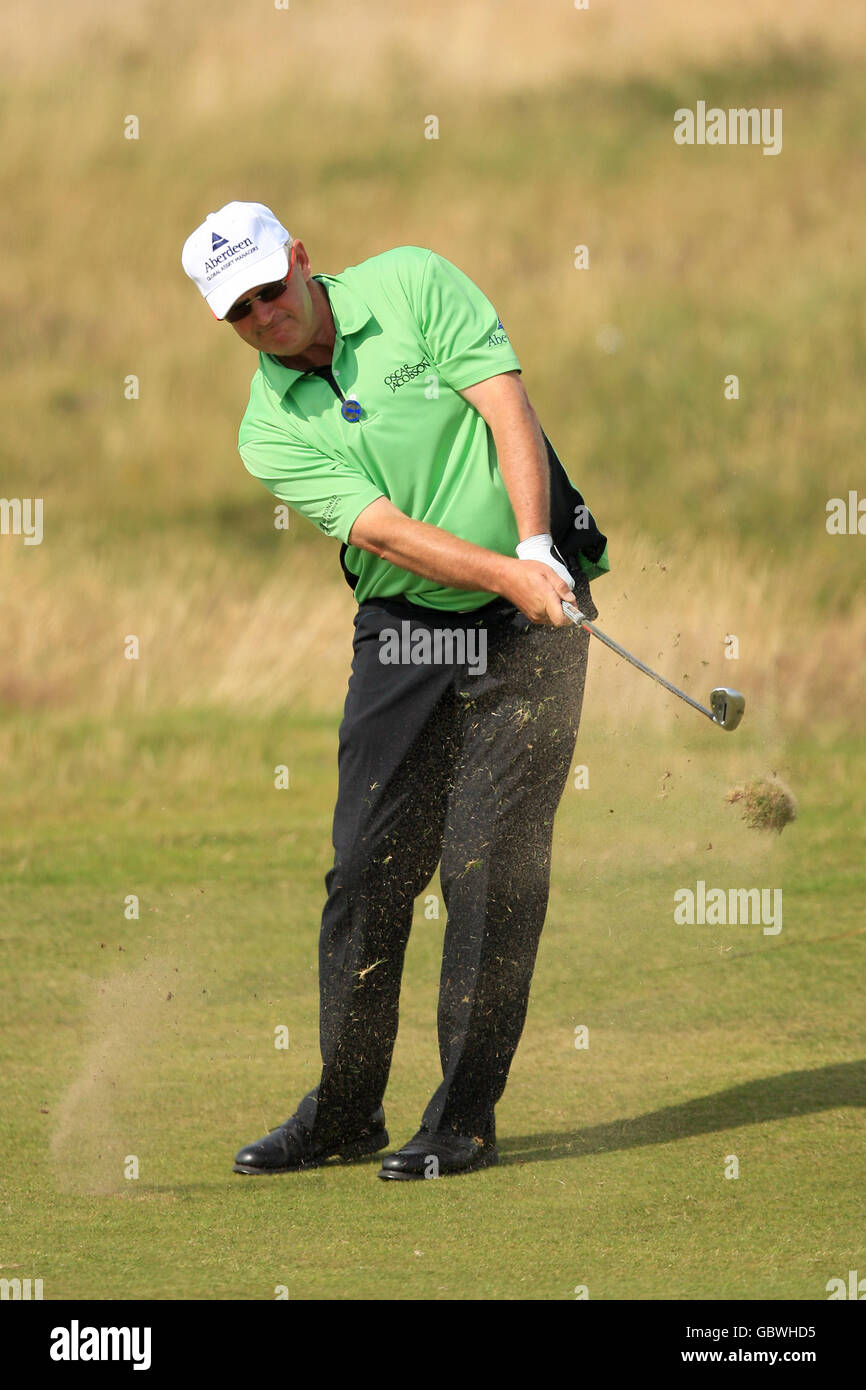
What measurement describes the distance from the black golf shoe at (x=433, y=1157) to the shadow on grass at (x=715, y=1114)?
5.7 inches

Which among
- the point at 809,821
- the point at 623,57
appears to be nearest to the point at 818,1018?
the point at 809,821

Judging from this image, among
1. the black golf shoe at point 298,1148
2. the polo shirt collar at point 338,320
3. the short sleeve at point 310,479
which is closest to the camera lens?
the short sleeve at point 310,479

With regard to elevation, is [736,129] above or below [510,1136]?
above

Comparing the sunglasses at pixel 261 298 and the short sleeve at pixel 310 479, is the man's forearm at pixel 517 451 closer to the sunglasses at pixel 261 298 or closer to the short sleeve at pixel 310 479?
the short sleeve at pixel 310 479

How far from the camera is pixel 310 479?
156 inches

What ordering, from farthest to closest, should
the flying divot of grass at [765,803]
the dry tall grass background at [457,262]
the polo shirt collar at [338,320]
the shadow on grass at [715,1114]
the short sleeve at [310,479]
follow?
1. the dry tall grass background at [457,262]
2. the flying divot of grass at [765,803]
3. the shadow on grass at [715,1114]
4. the polo shirt collar at [338,320]
5. the short sleeve at [310,479]

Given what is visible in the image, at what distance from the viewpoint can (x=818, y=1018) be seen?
17.1 feet

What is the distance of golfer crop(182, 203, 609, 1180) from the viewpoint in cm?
391

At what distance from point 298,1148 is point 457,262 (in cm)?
1513

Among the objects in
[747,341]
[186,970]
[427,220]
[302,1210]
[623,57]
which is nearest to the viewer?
[302,1210]

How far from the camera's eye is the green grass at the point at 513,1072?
353cm

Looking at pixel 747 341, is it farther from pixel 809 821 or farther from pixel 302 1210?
pixel 302 1210

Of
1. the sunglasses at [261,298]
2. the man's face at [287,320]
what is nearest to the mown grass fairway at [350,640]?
the man's face at [287,320]

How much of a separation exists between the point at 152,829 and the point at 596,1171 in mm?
4363
